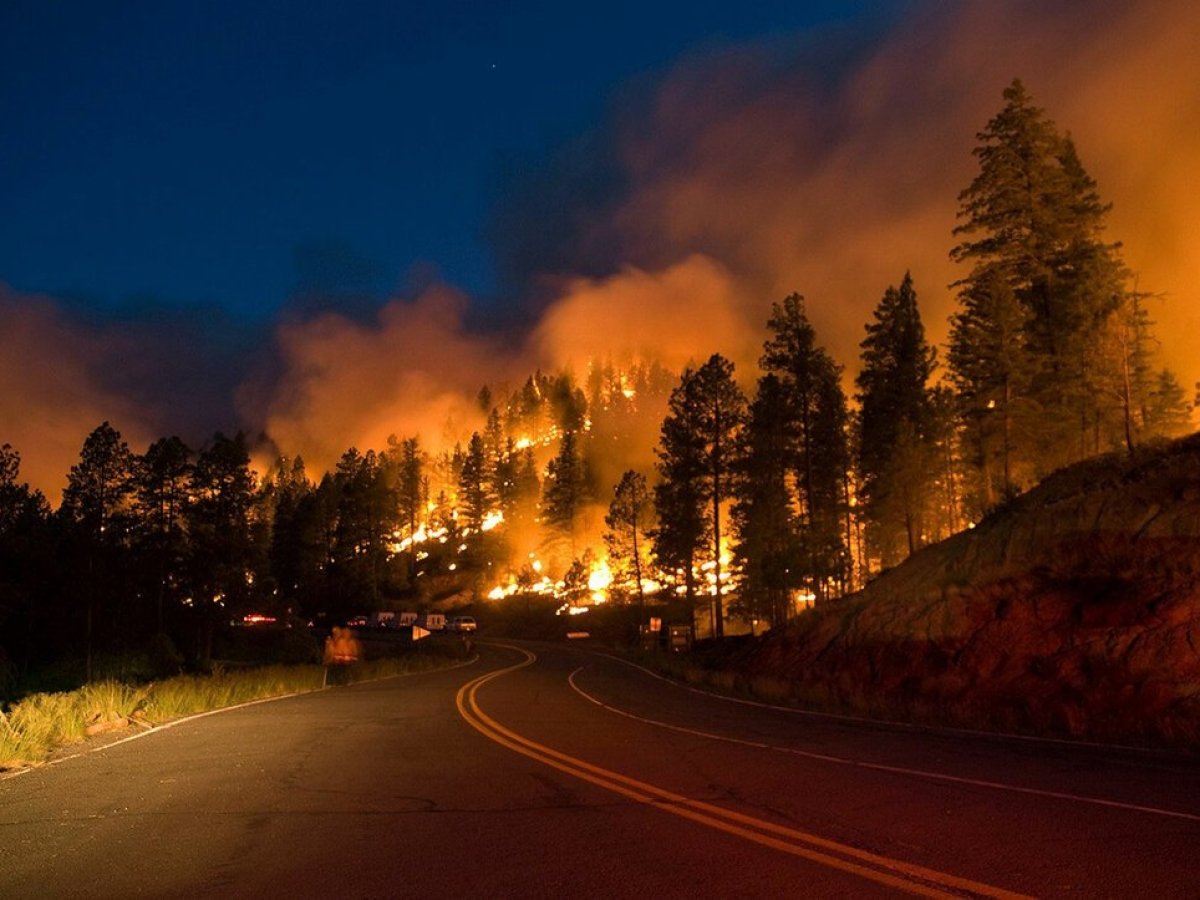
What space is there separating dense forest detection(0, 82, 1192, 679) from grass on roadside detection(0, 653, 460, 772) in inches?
645

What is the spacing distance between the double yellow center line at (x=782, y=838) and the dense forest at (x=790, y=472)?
2097cm

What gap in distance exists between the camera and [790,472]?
60.8 meters

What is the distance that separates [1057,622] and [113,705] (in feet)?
64.4

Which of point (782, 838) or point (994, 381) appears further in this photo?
point (994, 381)

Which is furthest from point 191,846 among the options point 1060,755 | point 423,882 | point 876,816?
point 1060,755

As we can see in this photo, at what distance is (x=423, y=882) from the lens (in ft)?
20.5

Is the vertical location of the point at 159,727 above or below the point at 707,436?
below

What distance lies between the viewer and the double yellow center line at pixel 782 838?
19.1 feet

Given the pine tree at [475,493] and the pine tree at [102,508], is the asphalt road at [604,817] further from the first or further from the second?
the pine tree at [475,493]

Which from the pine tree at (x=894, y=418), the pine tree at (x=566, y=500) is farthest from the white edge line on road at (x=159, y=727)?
the pine tree at (x=566, y=500)

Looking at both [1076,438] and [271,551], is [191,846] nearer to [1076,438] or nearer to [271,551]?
[1076,438]

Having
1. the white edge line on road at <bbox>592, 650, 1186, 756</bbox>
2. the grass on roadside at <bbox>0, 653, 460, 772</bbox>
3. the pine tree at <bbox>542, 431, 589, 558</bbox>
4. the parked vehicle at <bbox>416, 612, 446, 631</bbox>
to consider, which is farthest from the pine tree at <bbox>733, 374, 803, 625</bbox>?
the pine tree at <bbox>542, 431, 589, 558</bbox>

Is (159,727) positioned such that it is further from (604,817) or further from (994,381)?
(994,381)

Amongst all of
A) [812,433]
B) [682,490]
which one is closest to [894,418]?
[812,433]
